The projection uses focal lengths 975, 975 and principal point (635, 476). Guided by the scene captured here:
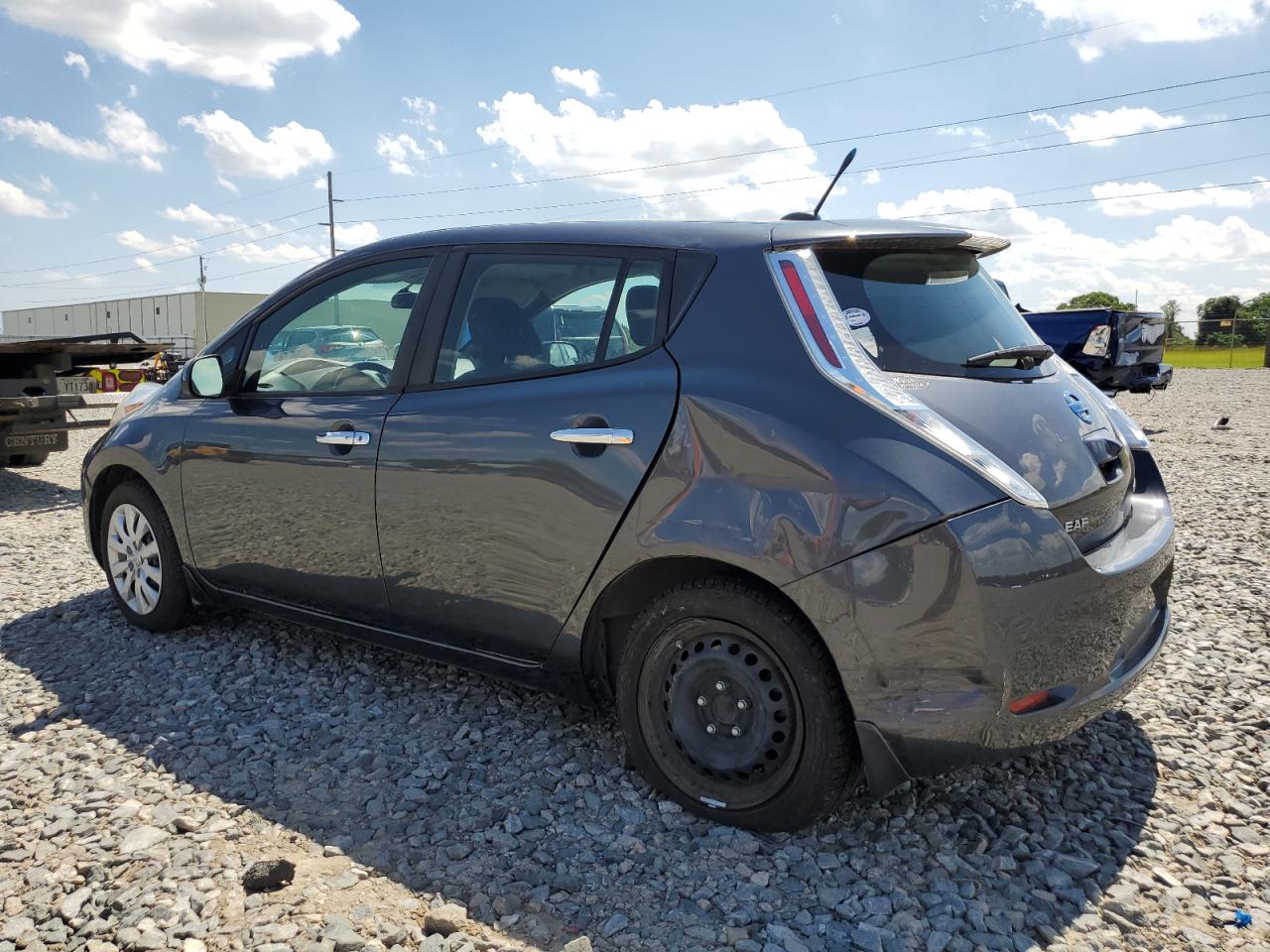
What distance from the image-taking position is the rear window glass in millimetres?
2818

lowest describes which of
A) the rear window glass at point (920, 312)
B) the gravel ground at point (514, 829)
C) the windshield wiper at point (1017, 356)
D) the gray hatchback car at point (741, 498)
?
the gravel ground at point (514, 829)

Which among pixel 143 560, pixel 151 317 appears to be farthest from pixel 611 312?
pixel 151 317

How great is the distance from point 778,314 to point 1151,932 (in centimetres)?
188

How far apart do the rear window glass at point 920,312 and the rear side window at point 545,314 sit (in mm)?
597

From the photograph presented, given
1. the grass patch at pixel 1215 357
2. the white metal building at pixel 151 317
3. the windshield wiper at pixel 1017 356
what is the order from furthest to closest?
the white metal building at pixel 151 317 → the grass patch at pixel 1215 357 → the windshield wiper at pixel 1017 356

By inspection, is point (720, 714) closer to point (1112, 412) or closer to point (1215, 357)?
Answer: point (1112, 412)

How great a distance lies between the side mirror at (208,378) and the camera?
14.1ft

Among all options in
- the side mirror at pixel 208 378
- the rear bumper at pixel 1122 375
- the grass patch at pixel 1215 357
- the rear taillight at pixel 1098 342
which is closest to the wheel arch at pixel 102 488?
the side mirror at pixel 208 378

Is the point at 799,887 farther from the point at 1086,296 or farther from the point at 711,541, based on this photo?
the point at 1086,296

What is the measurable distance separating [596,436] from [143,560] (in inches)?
116

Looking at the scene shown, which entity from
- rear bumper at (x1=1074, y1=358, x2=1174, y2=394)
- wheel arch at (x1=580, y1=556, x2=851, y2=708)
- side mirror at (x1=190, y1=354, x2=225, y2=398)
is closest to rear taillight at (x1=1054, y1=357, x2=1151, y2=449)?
wheel arch at (x1=580, y1=556, x2=851, y2=708)

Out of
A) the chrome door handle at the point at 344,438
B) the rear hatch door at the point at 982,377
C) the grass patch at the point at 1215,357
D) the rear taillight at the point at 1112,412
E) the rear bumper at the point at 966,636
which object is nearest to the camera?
the rear bumper at the point at 966,636

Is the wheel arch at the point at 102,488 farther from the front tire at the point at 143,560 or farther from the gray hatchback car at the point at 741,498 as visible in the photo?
the gray hatchback car at the point at 741,498

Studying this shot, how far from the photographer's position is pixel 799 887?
2662mm
